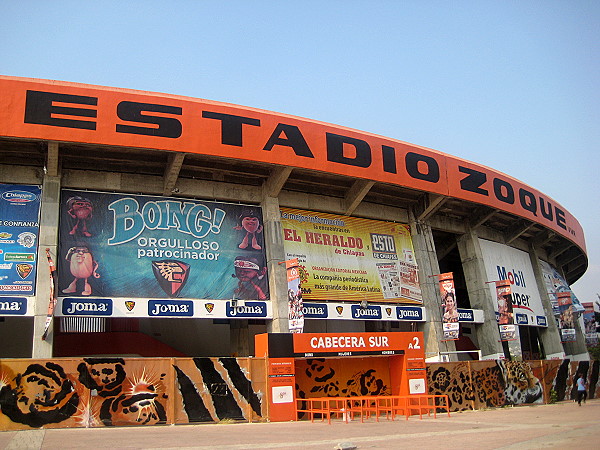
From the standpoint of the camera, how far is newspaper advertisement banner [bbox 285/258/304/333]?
26625mm

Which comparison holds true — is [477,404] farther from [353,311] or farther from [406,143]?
[406,143]

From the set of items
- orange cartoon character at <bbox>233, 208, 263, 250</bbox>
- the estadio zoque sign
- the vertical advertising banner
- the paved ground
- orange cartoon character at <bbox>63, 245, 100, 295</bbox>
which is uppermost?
the estadio zoque sign

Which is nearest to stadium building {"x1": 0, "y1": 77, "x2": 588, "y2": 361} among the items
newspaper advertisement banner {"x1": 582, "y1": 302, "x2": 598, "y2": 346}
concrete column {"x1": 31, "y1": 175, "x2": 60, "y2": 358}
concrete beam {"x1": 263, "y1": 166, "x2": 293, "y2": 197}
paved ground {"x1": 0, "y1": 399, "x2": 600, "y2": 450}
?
concrete column {"x1": 31, "y1": 175, "x2": 60, "y2": 358}

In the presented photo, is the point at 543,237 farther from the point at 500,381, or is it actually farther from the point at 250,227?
the point at 250,227

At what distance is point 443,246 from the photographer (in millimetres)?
41562

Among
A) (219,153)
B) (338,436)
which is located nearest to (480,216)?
(219,153)

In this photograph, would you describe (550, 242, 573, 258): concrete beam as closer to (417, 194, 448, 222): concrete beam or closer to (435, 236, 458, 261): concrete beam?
(435, 236, 458, 261): concrete beam

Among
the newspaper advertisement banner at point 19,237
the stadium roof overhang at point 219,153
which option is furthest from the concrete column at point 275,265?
the newspaper advertisement banner at point 19,237

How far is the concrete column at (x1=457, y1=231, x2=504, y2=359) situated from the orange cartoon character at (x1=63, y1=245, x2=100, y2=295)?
22.5 metres

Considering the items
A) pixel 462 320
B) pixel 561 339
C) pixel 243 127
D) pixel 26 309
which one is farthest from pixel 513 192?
pixel 26 309

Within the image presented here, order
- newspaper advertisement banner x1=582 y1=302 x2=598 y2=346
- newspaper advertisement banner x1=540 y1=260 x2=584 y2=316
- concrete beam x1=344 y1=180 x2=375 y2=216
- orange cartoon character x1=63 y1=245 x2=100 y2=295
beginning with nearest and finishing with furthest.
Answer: orange cartoon character x1=63 y1=245 x2=100 y2=295 < concrete beam x1=344 y1=180 x2=375 y2=216 < newspaper advertisement banner x1=540 y1=260 x2=584 y2=316 < newspaper advertisement banner x1=582 y1=302 x2=598 y2=346

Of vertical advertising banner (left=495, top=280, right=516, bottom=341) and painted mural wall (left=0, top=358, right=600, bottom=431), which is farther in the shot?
vertical advertising banner (left=495, top=280, right=516, bottom=341)

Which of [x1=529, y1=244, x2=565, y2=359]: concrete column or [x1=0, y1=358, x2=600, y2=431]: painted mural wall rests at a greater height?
[x1=529, y1=244, x2=565, y2=359]: concrete column

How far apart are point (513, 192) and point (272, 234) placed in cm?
1705
